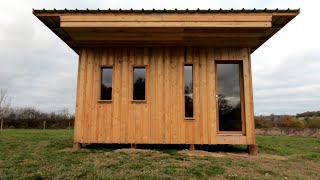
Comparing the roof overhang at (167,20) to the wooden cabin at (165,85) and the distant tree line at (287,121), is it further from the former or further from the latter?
the distant tree line at (287,121)

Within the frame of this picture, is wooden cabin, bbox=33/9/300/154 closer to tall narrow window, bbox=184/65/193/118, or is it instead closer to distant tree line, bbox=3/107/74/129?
tall narrow window, bbox=184/65/193/118

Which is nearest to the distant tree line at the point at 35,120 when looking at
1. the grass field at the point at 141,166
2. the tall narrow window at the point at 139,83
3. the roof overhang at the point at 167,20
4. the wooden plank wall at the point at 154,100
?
the wooden plank wall at the point at 154,100

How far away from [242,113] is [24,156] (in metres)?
5.94

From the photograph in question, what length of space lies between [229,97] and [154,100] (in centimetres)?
225

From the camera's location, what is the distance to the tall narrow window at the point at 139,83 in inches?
299

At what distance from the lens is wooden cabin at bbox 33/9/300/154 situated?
7254 mm

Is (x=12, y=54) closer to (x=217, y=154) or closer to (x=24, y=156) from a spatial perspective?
(x=24, y=156)

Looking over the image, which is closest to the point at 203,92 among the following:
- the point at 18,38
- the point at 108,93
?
the point at 108,93

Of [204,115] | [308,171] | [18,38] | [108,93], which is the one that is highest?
[18,38]

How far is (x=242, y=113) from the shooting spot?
7.61 meters

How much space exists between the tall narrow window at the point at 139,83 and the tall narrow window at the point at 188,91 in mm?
1219

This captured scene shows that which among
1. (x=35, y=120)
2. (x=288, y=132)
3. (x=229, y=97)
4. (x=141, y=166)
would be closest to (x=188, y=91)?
(x=229, y=97)

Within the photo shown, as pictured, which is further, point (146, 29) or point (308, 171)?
point (146, 29)

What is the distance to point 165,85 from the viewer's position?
24.8ft
